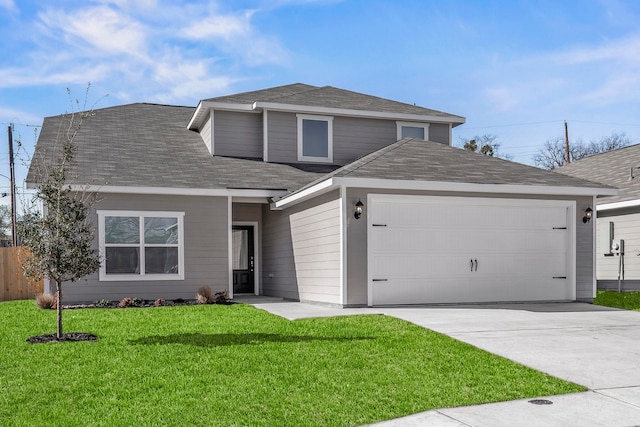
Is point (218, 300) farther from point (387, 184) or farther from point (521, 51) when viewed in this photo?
point (521, 51)

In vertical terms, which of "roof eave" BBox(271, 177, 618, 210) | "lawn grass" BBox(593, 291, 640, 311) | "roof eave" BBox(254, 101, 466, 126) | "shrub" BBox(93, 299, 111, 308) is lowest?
"lawn grass" BBox(593, 291, 640, 311)

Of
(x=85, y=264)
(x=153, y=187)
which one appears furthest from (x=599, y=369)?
(x=153, y=187)

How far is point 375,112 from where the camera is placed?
1856 centimetres

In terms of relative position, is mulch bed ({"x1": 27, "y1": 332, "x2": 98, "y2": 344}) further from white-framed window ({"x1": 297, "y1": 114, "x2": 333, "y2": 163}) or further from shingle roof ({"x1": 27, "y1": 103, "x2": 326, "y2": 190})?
white-framed window ({"x1": 297, "y1": 114, "x2": 333, "y2": 163})

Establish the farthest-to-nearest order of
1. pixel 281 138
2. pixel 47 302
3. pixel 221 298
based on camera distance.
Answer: pixel 281 138, pixel 221 298, pixel 47 302

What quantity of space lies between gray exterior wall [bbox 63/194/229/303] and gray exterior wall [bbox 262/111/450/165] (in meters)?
3.24

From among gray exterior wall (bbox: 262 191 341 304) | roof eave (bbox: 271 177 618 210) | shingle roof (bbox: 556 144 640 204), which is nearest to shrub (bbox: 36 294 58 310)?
gray exterior wall (bbox: 262 191 341 304)

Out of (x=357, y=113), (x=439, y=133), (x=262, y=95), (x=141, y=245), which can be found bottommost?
(x=141, y=245)

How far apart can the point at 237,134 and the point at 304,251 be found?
203 inches

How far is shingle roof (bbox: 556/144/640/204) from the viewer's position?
17.8m

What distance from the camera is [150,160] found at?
53.8 ft

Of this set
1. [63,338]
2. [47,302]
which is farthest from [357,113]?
[63,338]

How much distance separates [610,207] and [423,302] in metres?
7.69

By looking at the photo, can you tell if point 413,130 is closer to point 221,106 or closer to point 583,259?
point 221,106
